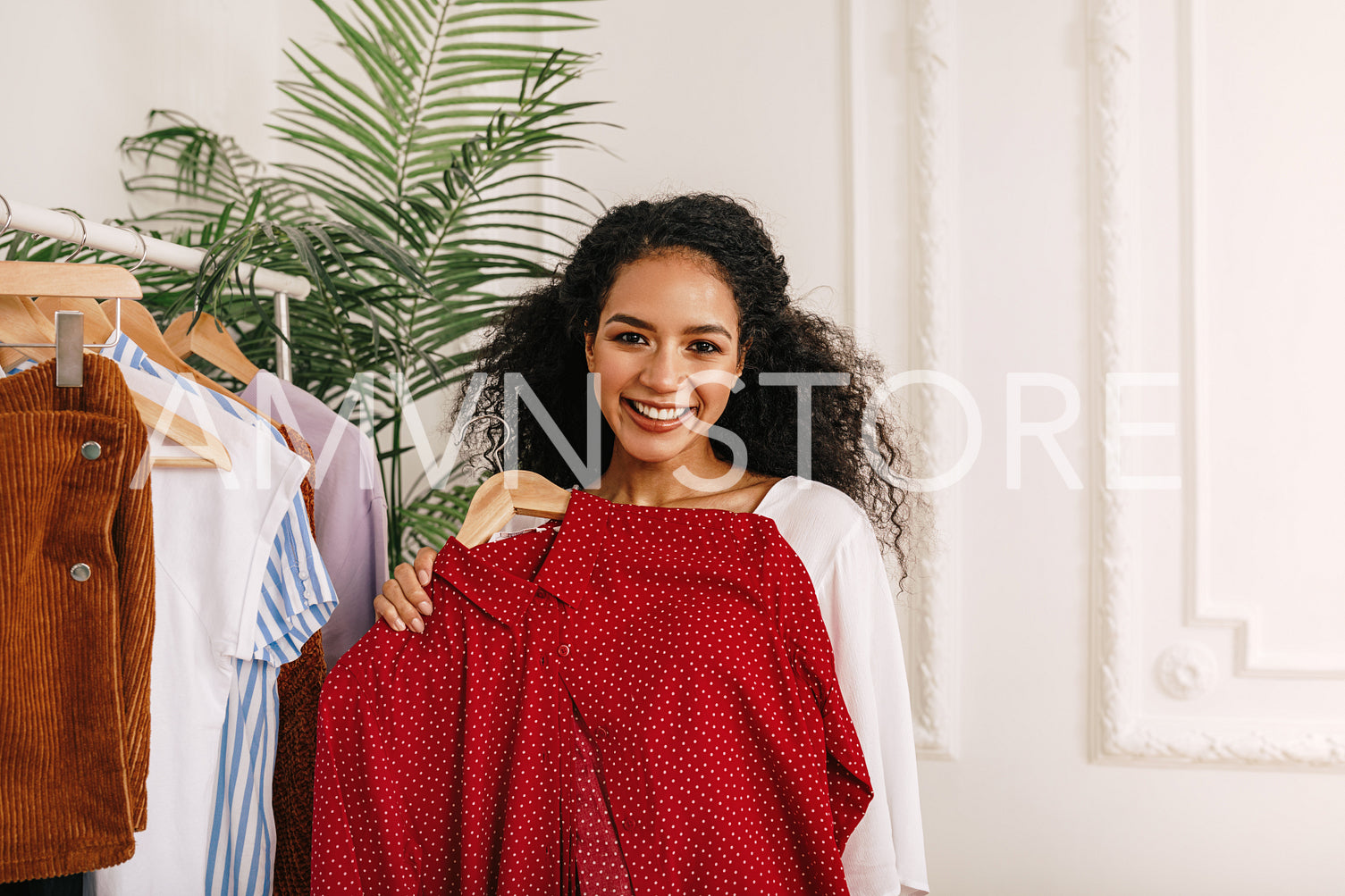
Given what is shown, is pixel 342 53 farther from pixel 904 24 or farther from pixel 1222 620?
pixel 1222 620

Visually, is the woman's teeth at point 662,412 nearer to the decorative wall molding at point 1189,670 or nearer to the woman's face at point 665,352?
the woman's face at point 665,352

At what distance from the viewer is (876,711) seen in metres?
1.17

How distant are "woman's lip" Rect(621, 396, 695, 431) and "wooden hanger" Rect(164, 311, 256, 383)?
25.7 inches

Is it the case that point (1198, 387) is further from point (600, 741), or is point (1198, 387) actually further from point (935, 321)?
point (600, 741)

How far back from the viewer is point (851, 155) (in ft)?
6.94

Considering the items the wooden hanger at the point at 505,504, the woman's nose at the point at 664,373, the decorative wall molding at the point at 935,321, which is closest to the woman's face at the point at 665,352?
the woman's nose at the point at 664,373

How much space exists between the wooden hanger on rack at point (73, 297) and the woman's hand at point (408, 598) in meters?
0.24

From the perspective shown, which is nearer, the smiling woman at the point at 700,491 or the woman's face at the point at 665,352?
the smiling woman at the point at 700,491

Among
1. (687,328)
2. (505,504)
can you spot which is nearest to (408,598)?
(505,504)

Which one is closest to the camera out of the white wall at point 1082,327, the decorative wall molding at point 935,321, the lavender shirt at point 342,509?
the lavender shirt at point 342,509

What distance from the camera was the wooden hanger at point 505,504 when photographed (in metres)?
1.16

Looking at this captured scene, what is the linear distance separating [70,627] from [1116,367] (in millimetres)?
1893

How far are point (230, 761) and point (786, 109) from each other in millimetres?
1731

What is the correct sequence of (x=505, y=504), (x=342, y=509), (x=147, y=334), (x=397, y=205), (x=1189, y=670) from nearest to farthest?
(x=505, y=504)
(x=147, y=334)
(x=342, y=509)
(x=397, y=205)
(x=1189, y=670)
